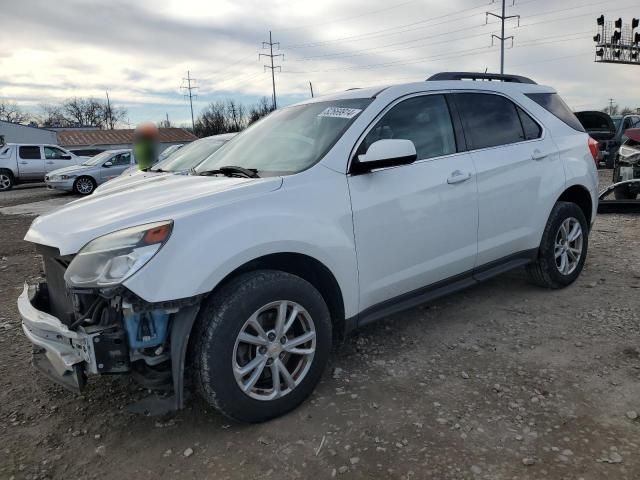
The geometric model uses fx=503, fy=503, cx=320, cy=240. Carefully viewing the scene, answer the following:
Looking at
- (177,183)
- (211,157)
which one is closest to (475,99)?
(211,157)

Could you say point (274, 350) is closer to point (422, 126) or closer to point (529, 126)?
point (422, 126)

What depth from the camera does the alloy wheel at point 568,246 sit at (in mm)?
4477

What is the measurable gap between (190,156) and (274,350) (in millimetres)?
6781

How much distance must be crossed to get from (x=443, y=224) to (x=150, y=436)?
219cm

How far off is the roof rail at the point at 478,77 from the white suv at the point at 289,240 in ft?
0.20

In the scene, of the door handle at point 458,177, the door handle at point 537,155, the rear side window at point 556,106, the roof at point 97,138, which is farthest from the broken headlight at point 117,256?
the roof at point 97,138

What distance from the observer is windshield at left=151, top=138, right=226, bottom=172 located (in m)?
8.46

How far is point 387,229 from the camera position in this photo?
3.06 metres

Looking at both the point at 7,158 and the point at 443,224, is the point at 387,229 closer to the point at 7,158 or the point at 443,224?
the point at 443,224

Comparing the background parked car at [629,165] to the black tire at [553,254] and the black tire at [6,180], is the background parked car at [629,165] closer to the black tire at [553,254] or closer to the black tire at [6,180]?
the black tire at [553,254]

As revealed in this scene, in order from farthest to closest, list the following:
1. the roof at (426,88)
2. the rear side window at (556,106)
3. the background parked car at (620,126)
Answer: the background parked car at (620,126) < the rear side window at (556,106) < the roof at (426,88)

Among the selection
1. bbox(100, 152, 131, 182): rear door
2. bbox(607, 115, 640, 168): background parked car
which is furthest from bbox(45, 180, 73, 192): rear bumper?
bbox(607, 115, 640, 168): background parked car

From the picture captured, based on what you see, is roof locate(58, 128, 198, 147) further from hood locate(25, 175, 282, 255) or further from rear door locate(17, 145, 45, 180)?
hood locate(25, 175, 282, 255)

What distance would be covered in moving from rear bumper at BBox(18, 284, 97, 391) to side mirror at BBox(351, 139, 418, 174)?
1.71 m
